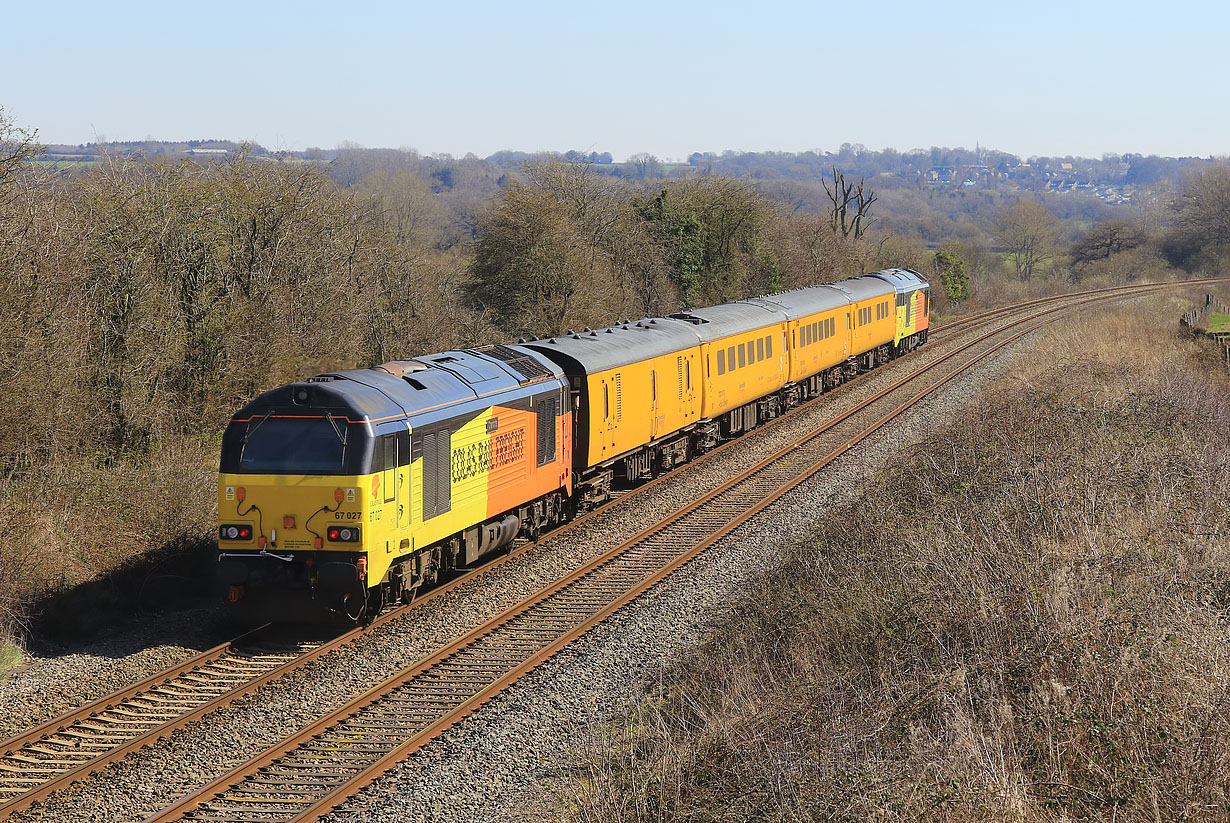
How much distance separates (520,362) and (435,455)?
3.87 m

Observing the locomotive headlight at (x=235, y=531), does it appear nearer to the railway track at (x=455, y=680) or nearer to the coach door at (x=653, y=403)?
the railway track at (x=455, y=680)

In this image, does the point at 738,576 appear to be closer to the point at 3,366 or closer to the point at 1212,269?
the point at 3,366

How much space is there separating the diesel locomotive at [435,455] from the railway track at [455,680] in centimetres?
149

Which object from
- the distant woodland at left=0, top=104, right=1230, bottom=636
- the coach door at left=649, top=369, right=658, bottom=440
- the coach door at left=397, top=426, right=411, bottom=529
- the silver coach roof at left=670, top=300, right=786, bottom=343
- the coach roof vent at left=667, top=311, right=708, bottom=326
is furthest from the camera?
the coach roof vent at left=667, top=311, right=708, bottom=326

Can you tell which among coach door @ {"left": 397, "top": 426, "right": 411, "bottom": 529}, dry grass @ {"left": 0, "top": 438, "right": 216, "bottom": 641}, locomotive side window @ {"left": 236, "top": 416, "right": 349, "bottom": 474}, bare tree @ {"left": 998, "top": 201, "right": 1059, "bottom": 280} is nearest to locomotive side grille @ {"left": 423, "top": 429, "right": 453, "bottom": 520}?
coach door @ {"left": 397, "top": 426, "right": 411, "bottom": 529}

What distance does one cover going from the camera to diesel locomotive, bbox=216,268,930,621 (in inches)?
508

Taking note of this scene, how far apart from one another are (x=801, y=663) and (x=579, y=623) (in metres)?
3.92

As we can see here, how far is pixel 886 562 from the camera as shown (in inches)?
508

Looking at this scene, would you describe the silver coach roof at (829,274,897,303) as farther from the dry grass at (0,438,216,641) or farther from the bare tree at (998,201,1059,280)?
the bare tree at (998,201,1059,280)

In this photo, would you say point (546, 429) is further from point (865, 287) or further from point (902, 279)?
point (902, 279)

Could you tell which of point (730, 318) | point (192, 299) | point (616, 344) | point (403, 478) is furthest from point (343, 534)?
point (730, 318)

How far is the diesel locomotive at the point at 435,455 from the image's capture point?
12.9 meters

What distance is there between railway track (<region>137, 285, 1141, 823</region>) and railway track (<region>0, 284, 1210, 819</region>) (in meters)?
0.10

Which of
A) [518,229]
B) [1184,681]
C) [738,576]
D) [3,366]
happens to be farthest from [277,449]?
[518,229]
